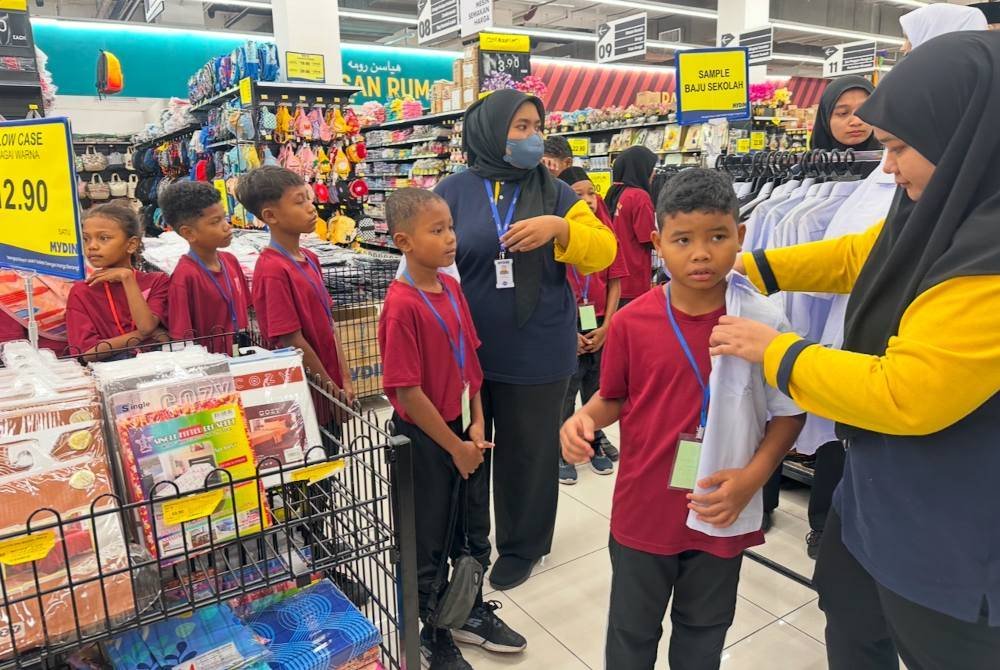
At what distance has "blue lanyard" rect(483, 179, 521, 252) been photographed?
2277 millimetres

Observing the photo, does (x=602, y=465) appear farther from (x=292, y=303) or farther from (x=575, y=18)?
(x=575, y=18)

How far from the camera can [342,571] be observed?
5.38ft

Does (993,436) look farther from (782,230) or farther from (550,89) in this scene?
(550,89)

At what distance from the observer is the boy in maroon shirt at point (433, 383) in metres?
1.91

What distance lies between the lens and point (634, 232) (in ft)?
14.1

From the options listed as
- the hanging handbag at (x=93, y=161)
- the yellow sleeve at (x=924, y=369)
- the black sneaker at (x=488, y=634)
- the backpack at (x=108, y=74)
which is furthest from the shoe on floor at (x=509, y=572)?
the hanging handbag at (x=93, y=161)

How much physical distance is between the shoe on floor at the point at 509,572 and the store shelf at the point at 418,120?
703 cm

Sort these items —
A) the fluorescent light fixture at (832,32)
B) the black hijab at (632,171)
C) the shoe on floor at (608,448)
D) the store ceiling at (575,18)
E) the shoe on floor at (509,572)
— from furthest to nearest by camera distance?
1. the fluorescent light fixture at (832,32)
2. the store ceiling at (575,18)
3. the black hijab at (632,171)
4. the shoe on floor at (608,448)
5. the shoe on floor at (509,572)

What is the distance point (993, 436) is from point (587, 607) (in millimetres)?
1761

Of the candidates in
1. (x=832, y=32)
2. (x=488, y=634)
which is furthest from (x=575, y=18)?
(x=488, y=634)

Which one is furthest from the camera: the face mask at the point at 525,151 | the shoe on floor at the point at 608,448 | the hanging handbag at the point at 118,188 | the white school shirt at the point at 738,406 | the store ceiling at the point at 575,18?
the store ceiling at the point at 575,18

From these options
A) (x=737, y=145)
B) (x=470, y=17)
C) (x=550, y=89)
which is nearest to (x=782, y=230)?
(x=737, y=145)

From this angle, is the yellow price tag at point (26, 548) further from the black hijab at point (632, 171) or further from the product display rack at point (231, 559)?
the black hijab at point (632, 171)

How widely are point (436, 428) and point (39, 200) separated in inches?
44.6
